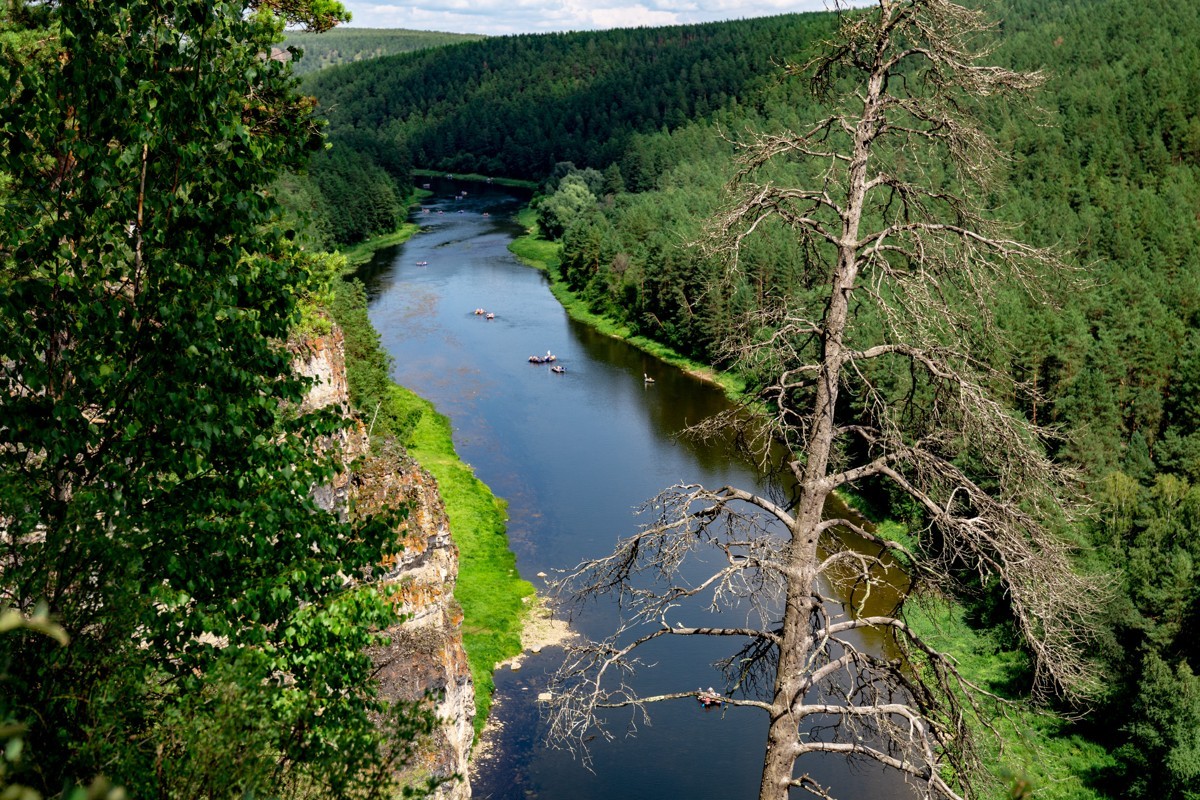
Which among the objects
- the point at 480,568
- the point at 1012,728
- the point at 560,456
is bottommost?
the point at 560,456

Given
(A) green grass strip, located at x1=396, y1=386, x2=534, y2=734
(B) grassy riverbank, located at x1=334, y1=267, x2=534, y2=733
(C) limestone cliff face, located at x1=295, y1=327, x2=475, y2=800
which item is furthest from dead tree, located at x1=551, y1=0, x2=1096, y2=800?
(A) green grass strip, located at x1=396, y1=386, x2=534, y2=734

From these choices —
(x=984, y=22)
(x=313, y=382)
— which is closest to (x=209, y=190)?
(x=313, y=382)

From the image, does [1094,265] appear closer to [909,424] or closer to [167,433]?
[909,424]

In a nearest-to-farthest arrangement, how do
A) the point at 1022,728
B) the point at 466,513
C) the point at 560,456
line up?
1. the point at 1022,728
2. the point at 466,513
3. the point at 560,456

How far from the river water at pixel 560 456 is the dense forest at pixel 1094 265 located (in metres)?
7.05

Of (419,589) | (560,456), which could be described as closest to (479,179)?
(560,456)

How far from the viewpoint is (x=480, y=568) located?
41.6 meters

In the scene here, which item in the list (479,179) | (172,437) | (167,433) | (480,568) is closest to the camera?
(172,437)

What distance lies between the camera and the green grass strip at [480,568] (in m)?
35.8

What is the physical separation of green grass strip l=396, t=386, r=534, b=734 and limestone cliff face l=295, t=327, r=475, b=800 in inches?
412

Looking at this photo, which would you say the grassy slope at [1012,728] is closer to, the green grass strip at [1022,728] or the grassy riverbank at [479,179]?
the green grass strip at [1022,728]

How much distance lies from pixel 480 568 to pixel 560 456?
45.7ft

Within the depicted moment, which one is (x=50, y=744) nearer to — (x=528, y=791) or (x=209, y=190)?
(x=209, y=190)

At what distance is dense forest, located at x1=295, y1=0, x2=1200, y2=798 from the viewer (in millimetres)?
30062
